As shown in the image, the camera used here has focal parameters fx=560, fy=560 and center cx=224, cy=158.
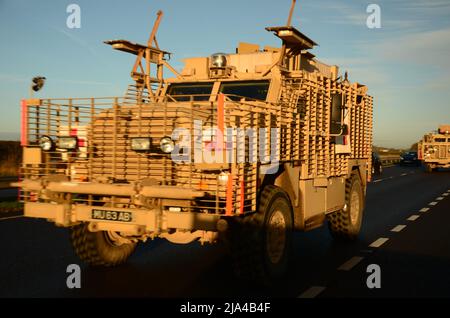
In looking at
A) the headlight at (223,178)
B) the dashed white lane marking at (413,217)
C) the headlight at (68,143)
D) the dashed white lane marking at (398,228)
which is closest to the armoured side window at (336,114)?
the headlight at (223,178)

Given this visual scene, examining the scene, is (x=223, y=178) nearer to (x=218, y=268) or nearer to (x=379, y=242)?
(x=218, y=268)

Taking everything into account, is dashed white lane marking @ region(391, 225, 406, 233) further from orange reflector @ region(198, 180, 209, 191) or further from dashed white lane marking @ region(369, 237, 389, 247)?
orange reflector @ region(198, 180, 209, 191)

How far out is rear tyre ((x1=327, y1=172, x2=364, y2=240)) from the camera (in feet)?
32.3

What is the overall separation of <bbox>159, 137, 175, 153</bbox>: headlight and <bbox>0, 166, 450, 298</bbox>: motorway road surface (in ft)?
5.44

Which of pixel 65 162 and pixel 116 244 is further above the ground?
pixel 65 162

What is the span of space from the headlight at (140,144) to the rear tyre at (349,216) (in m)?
4.83

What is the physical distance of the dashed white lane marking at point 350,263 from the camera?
7.79 m

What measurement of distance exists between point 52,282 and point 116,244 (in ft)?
3.86

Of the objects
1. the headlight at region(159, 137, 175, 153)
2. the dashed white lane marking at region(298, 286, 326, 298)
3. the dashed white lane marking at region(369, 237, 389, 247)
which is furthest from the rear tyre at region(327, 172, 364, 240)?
the headlight at region(159, 137, 175, 153)

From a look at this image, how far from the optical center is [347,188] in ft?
32.9
